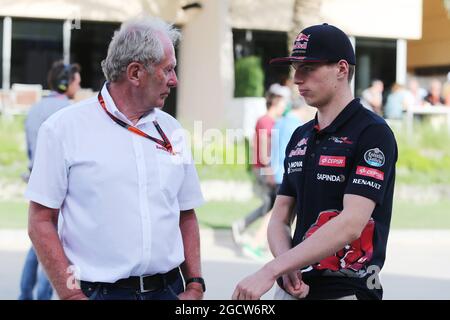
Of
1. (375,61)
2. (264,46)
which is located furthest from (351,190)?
(375,61)

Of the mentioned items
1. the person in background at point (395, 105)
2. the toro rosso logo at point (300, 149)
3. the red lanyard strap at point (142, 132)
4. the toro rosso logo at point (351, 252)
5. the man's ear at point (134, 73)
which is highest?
the person in background at point (395, 105)

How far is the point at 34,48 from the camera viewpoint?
22766 mm

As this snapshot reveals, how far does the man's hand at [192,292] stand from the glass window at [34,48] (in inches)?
747

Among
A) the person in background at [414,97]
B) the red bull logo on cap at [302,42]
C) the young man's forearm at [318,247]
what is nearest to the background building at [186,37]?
the person in background at [414,97]

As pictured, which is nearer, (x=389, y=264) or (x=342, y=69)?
(x=342, y=69)

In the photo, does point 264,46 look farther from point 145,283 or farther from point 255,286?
point 255,286

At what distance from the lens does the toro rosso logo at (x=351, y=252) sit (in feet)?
12.2

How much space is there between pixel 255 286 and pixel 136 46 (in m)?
1.09

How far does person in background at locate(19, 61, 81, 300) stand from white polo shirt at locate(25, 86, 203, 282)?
4490 mm

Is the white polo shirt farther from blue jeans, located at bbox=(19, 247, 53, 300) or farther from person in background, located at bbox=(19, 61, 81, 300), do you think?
blue jeans, located at bbox=(19, 247, 53, 300)

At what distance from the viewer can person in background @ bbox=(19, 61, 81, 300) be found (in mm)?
8148

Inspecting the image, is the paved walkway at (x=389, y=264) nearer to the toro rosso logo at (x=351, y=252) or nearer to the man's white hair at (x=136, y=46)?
the toro rosso logo at (x=351, y=252)

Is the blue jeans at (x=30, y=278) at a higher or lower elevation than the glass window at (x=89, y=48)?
lower
